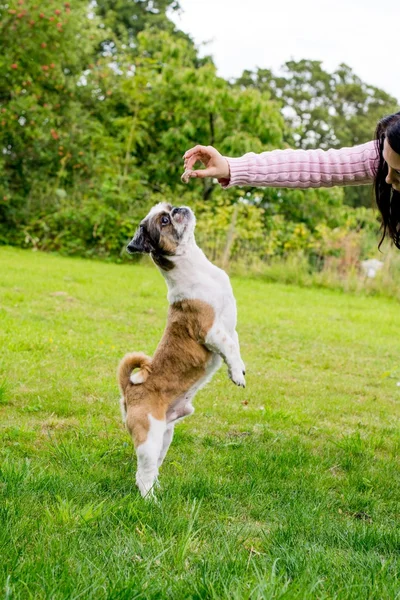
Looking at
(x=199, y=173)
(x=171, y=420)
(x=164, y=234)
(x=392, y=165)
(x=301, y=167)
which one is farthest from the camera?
(x=164, y=234)

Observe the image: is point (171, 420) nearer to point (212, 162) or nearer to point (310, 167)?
point (212, 162)

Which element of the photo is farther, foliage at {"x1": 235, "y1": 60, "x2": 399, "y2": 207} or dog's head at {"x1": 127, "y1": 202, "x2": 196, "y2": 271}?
foliage at {"x1": 235, "y1": 60, "x2": 399, "y2": 207}

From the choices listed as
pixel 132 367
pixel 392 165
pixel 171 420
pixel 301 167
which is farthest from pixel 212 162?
pixel 171 420

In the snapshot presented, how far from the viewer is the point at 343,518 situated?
3.01 m

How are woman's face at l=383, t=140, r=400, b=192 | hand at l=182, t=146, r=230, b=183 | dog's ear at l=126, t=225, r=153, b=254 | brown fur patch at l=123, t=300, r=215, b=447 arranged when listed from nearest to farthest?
woman's face at l=383, t=140, r=400, b=192 < hand at l=182, t=146, r=230, b=183 < brown fur patch at l=123, t=300, r=215, b=447 < dog's ear at l=126, t=225, r=153, b=254

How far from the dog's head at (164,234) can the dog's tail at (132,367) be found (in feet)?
1.81

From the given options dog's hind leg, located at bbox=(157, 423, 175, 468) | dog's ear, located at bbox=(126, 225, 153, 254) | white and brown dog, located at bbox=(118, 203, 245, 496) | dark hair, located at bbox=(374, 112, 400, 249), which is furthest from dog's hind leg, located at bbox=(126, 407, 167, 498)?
dark hair, located at bbox=(374, 112, 400, 249)

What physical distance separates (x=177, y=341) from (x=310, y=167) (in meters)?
1.19

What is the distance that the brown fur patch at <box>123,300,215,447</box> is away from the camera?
3412mm

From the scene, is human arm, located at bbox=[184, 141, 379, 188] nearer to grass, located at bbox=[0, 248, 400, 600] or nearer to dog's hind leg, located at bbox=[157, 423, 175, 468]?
dog's hind leg, located at bbox=[157, 423, 175, 468]

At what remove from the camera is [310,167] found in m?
3.46

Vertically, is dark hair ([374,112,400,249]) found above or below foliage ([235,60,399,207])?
below

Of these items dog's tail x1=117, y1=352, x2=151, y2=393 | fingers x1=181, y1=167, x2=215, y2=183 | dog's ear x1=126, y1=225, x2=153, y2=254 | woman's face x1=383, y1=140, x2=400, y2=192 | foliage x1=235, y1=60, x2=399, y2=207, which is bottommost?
dog's tail x1=117, y1=352, x2=151, y2=393

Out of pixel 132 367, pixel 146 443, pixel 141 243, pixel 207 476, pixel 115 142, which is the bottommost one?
pixel 207 476
